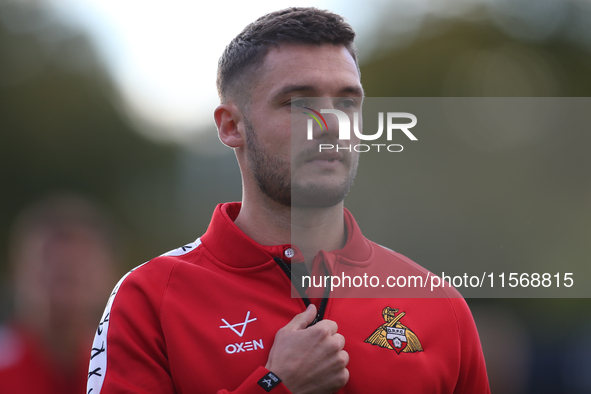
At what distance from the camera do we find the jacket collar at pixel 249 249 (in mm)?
2148

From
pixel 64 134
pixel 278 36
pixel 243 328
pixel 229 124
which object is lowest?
pixel 243 328

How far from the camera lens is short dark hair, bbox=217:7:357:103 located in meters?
2.30

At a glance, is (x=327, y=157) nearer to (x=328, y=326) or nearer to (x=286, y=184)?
(x=286, y=184)

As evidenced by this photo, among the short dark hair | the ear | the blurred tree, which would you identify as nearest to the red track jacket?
the ear

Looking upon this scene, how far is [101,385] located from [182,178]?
11230mm

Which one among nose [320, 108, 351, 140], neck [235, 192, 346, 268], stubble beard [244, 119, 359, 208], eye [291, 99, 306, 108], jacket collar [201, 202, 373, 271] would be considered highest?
eye [291, 99, 306, 108]

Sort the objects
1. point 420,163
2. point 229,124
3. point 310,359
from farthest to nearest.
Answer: point 420,163 → point 229,124 → point 310,359

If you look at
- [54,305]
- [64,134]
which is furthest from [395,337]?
[64,134]

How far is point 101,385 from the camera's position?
Answer: 1.91 meters

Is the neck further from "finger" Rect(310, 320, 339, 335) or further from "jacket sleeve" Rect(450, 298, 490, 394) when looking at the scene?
"jacket sleeve" Rect(450, 298, 490, 394)

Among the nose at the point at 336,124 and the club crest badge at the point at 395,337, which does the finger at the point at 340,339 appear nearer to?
the club crest badge at the point at 395,337

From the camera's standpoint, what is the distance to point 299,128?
7.09 ft

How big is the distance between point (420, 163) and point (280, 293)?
4.87 ft

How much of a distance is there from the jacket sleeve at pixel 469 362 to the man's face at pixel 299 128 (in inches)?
30.0
